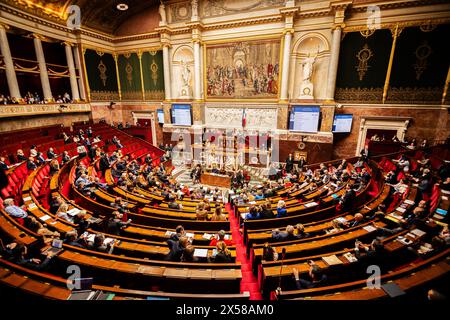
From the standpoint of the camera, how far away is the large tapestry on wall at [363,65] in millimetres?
11859

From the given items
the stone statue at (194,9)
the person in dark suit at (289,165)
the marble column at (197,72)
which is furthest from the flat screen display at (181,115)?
the person in dark suit at (289,165)

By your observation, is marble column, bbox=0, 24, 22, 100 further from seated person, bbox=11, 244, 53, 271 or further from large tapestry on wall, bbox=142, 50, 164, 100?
seated person, bbox=11, 244, 53, 271

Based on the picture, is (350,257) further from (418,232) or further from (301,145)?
(301,145)

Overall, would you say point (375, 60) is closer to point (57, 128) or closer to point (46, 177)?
point (46, 177)

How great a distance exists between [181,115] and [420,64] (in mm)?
15217

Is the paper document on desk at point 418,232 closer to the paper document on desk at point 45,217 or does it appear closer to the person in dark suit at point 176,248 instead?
the person in dark suit at point 176,248

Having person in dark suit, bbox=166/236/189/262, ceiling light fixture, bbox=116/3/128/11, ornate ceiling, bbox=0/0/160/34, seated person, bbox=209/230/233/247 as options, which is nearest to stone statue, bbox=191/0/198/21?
ornate ceiling, bbox=0/0/160/34

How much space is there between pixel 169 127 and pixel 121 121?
5472mm

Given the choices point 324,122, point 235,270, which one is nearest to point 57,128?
point 235,270

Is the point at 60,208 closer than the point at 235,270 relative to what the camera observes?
No

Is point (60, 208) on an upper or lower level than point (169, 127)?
lower

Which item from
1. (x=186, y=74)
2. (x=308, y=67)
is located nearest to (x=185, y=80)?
(x=186, y=74)

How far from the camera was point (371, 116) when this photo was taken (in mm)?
12445

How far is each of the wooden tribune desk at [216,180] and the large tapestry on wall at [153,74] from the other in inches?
360
